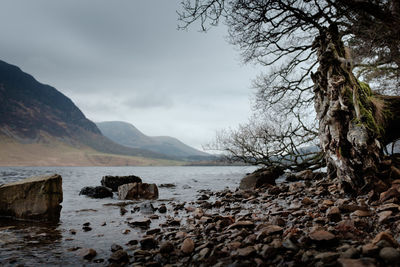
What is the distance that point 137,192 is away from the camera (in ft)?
43.6

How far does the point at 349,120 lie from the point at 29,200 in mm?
10760

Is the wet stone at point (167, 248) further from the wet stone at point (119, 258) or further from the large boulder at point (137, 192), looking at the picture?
the large boulder at point (137, 192)

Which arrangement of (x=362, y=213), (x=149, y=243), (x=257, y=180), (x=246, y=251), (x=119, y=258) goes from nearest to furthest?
(x=246, y=251), (x=119, y=258), (x=149, y=243), (x=362, y=213), (x=257, y=180)

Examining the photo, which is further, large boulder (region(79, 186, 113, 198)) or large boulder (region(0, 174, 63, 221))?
large boulder (region(79, 186, 113, 198))

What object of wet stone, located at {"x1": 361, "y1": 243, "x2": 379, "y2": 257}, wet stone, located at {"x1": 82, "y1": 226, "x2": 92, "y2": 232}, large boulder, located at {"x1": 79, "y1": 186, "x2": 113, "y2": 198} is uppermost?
wet stone, located at {"x1": 361, "y1": 243, "x2": 379, "y2": 257}

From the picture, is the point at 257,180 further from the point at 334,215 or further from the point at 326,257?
the point at 326,257

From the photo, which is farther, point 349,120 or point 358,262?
point 349,120

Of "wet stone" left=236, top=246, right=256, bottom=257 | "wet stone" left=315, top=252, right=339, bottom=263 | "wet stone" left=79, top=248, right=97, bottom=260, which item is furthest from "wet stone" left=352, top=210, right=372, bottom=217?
"wet stone" left=79, top=248, right=97, bottom=260

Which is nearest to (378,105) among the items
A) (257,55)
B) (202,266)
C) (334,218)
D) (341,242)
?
(257,55)

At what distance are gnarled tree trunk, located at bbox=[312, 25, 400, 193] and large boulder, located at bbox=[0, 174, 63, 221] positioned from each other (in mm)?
9419

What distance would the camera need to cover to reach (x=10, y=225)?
6652 millimetres

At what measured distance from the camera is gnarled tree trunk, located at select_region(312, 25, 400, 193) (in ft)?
22.6

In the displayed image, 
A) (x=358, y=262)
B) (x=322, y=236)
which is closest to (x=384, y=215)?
(x=322, y=236)

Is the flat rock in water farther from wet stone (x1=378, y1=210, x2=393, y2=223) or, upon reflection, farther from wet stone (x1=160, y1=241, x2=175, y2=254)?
wet stone (x1=378, y1=210, x2=393, y2=223)
